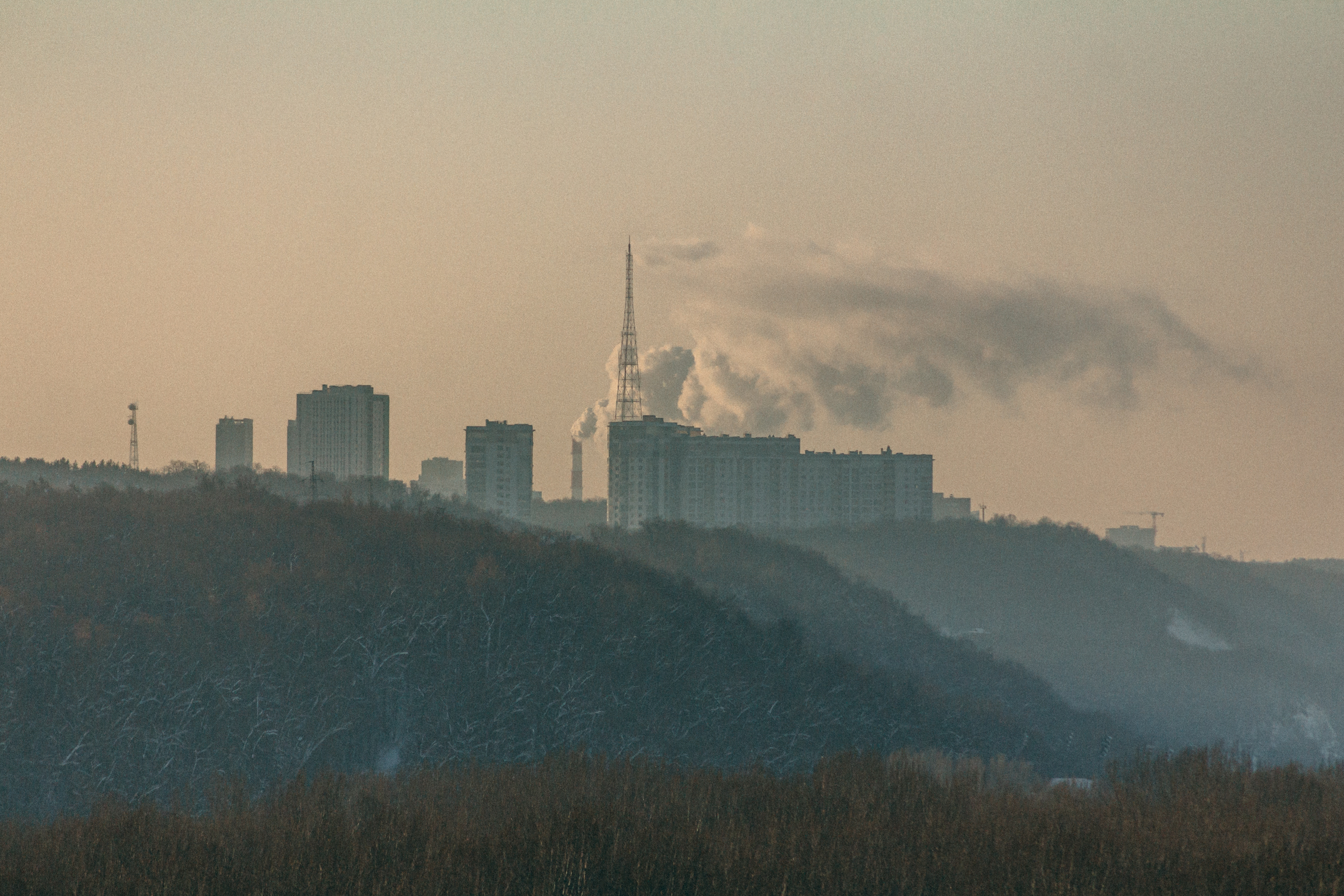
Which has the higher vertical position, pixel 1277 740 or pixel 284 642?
pixel 284 642

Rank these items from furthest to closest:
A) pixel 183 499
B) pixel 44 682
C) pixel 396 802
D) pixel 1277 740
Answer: pixel 1277 740, pixel 183 499, pixel 44 682, pixel 396 802

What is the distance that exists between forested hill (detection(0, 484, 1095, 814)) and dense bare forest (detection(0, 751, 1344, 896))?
28.1 m

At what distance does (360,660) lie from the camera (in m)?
96.1

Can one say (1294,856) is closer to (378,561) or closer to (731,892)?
(731,892)

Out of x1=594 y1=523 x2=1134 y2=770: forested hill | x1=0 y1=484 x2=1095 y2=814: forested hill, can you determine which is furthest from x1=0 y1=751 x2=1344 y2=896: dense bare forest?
x1=594 y1=523 x2=1134 y2=770: forested hill

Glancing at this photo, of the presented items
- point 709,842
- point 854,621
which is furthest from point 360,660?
point 854,621

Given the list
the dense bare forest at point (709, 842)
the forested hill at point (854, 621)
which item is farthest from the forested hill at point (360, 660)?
the dense bare forest at point (709, 842)

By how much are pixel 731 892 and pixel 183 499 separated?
86.2m

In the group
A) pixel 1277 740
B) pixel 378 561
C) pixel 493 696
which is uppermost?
pixel 378 561

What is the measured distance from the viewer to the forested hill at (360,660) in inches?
3255

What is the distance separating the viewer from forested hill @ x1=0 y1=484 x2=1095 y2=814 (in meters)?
82.7

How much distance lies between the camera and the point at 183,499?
378 feet

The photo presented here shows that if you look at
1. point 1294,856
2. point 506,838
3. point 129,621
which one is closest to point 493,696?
point 129,621

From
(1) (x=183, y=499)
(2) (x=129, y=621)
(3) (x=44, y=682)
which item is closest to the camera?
(3) (x=44, y=682)
